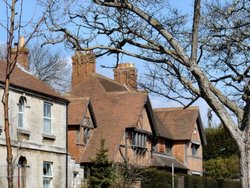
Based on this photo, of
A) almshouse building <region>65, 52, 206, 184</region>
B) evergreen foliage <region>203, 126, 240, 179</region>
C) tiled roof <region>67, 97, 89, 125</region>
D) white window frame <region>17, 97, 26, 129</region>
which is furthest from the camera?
evergreen foliage <region>203, 126, 240, 179</region>

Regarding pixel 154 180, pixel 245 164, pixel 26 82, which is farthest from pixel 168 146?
pixel 245 164

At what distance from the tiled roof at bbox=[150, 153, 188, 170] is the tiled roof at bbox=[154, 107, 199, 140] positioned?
Result: 1984mm

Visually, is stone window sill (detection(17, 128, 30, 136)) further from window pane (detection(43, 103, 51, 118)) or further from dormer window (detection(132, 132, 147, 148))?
dormer window (detection(132, 132, 147, 148))

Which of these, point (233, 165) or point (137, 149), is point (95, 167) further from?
point (233, 165)

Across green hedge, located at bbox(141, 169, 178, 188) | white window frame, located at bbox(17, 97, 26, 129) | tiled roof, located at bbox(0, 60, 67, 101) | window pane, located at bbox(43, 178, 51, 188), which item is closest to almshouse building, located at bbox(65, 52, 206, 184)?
green hedge, located at bbox(141, 169, 178, 188)

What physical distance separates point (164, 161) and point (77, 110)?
11.5m

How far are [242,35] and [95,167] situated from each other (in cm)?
2323

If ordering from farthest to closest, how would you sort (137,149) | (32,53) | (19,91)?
1. (32,53)
2. (137,149)
3. (19,91)

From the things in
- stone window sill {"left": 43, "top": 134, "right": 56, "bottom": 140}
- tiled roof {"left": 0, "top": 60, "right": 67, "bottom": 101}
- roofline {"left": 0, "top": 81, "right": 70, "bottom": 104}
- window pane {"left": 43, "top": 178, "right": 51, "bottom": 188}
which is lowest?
window pane {"left": 43, "top": 178, "right": 51, "bottom": 188}

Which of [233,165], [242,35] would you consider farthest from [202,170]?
[242,35]

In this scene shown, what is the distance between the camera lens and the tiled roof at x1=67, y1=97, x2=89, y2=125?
141 ft

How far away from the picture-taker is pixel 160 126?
5512 cm

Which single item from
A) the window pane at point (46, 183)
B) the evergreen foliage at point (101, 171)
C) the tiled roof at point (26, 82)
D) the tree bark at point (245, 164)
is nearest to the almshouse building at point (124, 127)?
the evergreen foliage at point (101, 171)

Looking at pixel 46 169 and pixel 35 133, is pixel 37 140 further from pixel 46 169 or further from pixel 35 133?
pixel 46 169
